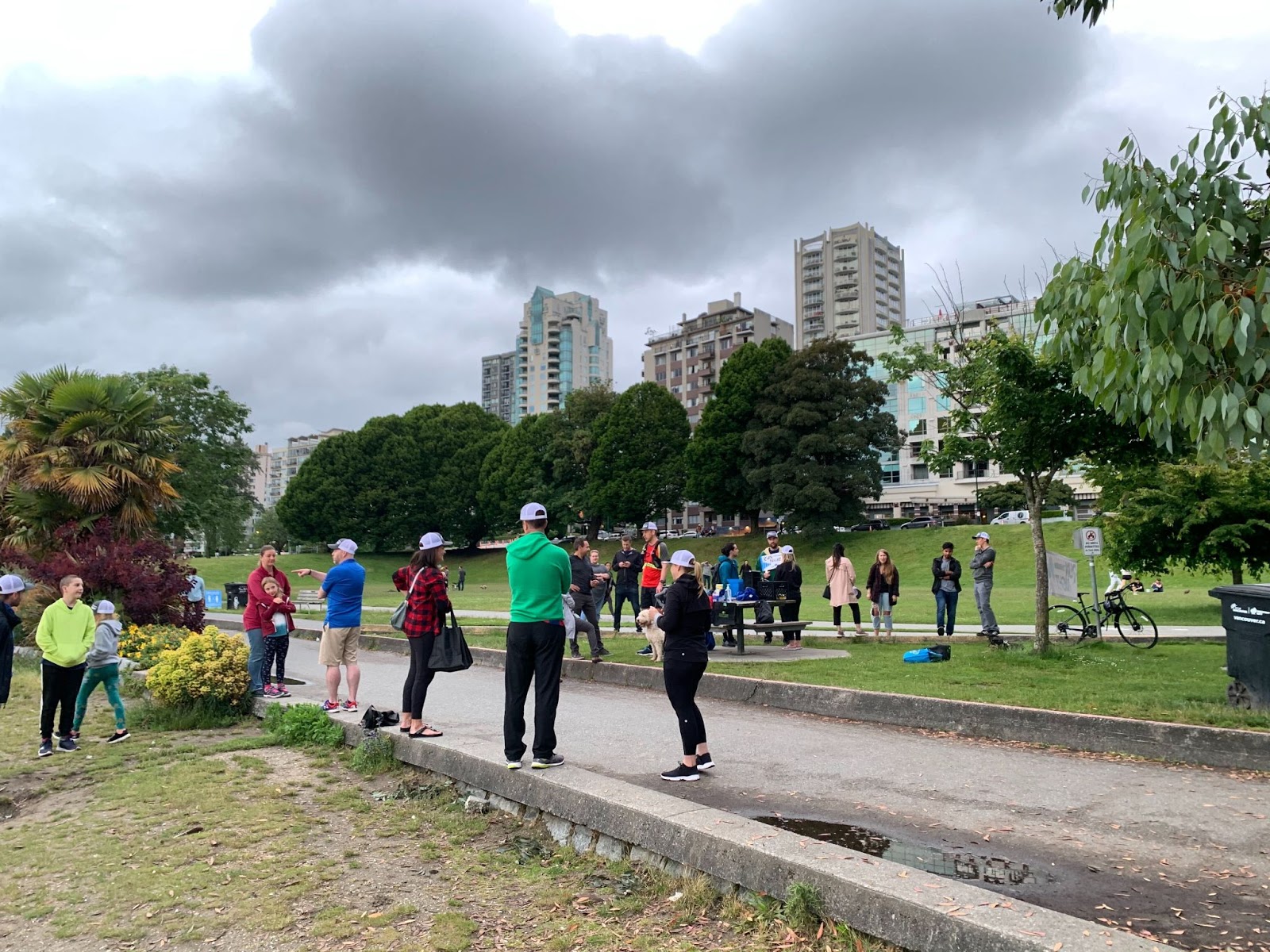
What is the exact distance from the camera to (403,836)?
567cm

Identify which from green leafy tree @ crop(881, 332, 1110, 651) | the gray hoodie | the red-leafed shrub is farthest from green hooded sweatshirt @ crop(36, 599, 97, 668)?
green leafy tree @ crop(881, 332, 1110, 651)

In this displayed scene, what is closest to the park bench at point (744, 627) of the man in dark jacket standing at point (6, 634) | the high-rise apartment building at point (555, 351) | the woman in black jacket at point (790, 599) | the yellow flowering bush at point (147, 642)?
the woman in black jacket at point (790, 599)

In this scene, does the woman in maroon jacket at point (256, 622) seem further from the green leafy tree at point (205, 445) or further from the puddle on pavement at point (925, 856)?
the green leafy tree at point (205, 445)

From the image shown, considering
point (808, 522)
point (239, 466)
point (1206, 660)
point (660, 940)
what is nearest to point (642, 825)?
point (660, 940)

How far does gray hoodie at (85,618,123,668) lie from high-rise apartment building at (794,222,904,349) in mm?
117961

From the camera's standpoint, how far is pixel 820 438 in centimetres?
5125

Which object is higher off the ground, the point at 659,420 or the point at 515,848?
the point at 659,420

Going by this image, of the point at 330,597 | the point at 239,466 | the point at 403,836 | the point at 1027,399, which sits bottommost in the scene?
the point at 403,836

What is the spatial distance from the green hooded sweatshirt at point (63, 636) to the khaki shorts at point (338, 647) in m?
2.28

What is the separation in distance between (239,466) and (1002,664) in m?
52.4

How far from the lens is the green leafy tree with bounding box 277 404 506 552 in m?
67.5

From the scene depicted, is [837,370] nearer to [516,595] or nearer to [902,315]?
[516,595]

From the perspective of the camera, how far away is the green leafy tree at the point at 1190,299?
4035 millimetres

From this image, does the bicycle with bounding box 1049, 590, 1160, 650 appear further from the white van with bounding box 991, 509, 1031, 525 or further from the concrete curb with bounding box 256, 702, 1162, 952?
the white van with bounding box 991, 509, 1031, 525
